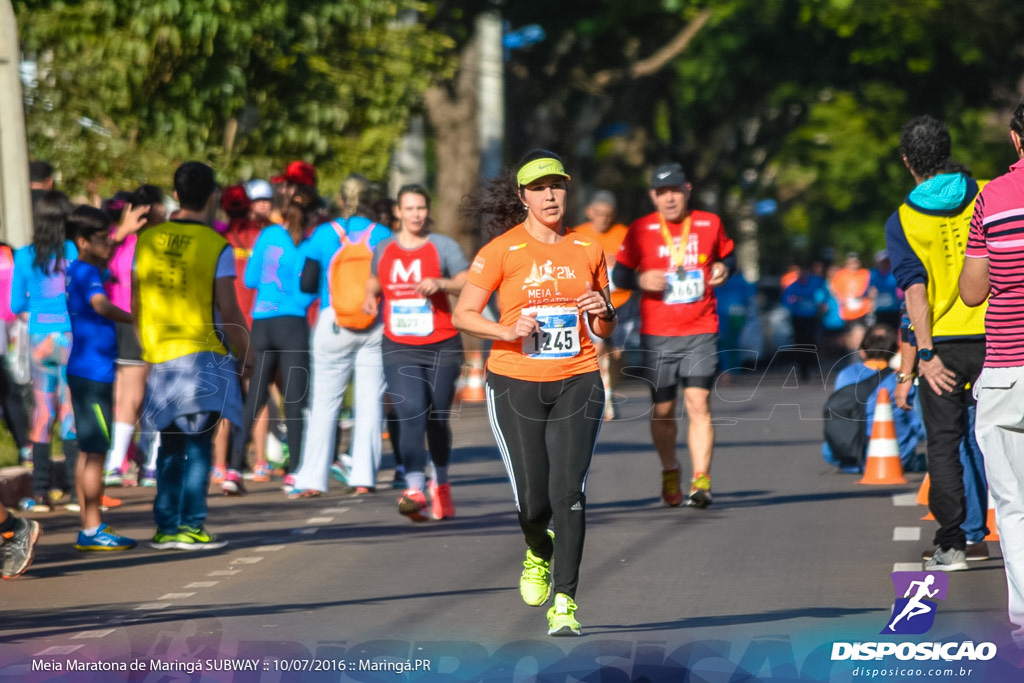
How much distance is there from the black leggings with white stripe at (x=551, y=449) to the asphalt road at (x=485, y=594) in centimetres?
41

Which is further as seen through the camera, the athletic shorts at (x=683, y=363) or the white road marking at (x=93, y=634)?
the athletic shorts at (x=683, y=363)

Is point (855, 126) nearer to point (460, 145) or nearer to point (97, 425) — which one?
point (460, 145)

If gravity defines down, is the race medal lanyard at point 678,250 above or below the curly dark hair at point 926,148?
below

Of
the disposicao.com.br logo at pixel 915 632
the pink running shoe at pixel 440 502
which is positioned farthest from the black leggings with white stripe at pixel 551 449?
the pink running shoe at pixel 440 502

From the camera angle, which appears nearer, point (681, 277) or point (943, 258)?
point (943, 258)

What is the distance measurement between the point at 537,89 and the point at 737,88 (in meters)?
4.65

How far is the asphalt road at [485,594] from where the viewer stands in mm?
6883

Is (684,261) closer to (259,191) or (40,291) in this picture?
(40,291)

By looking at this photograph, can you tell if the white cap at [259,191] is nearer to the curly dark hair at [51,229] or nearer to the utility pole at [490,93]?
the curly dark hair at [51,229]

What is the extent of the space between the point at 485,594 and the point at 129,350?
16.0ft

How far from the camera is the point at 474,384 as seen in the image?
21438 mm

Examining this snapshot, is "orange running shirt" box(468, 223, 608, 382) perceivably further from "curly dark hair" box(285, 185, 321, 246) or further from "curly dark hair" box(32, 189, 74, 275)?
"curly dark hair" box(285, 185, 321, 246)

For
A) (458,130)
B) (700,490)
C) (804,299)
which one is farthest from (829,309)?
(700,490)

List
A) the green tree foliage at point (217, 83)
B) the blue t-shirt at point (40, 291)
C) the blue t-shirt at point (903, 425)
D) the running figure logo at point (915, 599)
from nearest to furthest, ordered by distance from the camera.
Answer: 1. the running figure logo at point (915, 599)
2. the blue t-shirt at point (40, 291)
3. the blue t-shirt at point (903, 425)
4. the green tree foliage at point (217, 83)
